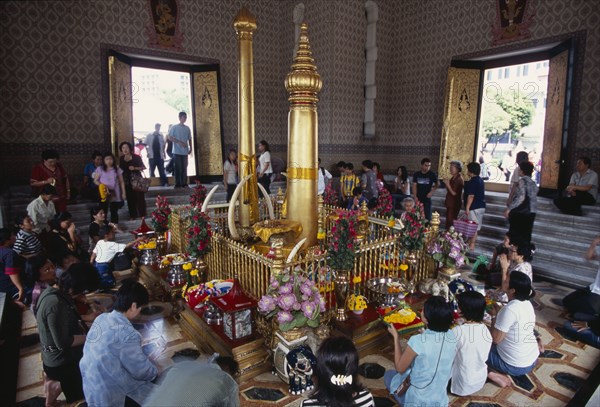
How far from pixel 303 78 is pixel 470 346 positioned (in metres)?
3.21

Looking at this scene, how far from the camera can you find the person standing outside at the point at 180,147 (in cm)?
907

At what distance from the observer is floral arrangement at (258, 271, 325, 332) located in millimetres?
3068

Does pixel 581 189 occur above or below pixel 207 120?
below

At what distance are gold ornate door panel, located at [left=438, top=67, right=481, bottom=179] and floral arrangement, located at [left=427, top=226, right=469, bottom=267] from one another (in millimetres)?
6177

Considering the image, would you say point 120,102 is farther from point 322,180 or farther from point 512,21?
point 512,21

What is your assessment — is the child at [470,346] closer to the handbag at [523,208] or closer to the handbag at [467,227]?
the handbag at [523,208]

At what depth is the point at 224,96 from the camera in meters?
10.4

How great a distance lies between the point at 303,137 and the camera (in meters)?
4.47

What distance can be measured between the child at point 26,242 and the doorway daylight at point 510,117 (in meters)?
9.55

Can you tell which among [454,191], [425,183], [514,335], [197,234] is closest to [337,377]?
[514,335]

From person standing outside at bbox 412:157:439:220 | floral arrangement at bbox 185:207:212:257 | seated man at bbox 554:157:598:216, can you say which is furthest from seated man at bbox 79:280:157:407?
seated man at bbox 554:157:598:216

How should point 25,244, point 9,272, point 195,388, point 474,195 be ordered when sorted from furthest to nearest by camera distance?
1. point 474,195
2. point 25,244
3. point 9,272
4. point 195,388

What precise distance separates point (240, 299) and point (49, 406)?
5.31ft

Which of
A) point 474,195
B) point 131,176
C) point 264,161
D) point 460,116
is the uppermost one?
point 460,116
